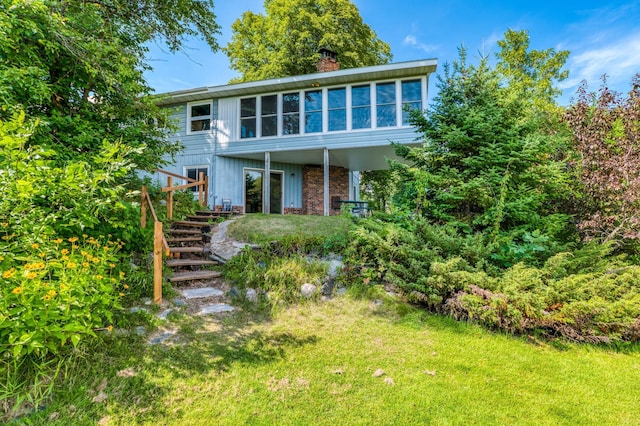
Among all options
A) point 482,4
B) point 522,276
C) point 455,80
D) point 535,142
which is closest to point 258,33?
point 482,4

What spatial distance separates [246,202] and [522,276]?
1019 centimetres

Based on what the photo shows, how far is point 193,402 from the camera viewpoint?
2.47 metres

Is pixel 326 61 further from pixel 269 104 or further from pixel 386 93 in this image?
pixel 386 93

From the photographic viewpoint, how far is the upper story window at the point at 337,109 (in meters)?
10.5

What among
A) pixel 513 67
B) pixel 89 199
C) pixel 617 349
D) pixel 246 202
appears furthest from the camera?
pixel 513 67

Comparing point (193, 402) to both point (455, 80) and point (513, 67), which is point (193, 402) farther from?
point (513, 67)

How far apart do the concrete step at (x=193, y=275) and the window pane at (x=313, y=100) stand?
7.37 m

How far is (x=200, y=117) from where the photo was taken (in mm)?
12102

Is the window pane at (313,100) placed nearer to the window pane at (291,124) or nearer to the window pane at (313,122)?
the window pane at (313,122)

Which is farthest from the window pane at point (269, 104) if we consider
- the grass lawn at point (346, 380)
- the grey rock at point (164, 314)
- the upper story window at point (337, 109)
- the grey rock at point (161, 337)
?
the grey rock at point (161, 337)

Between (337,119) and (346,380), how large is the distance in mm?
9102

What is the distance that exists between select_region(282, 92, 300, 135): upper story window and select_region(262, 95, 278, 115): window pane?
12.4 inches

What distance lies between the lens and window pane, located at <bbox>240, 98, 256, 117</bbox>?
11.7m

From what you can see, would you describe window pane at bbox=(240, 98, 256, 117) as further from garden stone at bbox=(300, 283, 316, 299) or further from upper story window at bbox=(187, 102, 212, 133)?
garden stone at bbox=(300, 283, 316, 299)
